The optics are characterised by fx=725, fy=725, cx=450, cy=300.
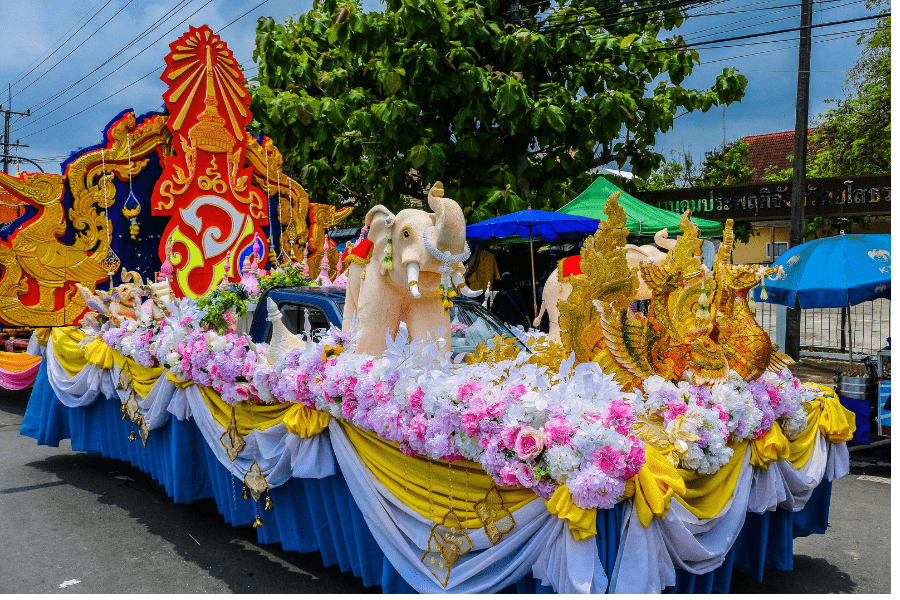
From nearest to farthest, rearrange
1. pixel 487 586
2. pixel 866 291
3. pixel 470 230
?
pixel 487 586
pixel 866 291
pixel 470 230

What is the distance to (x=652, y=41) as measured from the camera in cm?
1137

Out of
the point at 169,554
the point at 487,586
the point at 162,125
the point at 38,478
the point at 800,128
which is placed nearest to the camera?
the point at 487,586

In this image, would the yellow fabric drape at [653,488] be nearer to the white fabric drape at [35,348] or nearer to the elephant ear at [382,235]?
the elephant ear at [382,235]

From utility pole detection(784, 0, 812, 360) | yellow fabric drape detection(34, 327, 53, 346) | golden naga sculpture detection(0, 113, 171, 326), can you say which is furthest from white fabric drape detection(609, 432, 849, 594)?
golden naga sculpture detection(0, 113, 171, 326)

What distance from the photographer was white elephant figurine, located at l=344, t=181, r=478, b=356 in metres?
3.64

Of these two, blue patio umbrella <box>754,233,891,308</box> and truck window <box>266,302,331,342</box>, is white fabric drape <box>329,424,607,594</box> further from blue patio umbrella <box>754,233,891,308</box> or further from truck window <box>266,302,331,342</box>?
blue patio umbrella <box>754,233,891,308</box>

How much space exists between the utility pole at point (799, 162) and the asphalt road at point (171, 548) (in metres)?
4.02

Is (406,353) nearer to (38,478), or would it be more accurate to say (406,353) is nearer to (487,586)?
(487,586)

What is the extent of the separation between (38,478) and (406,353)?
453cm

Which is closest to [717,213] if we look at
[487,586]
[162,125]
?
[162,125]

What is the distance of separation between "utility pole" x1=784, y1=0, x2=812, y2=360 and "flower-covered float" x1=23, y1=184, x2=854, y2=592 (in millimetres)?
6557

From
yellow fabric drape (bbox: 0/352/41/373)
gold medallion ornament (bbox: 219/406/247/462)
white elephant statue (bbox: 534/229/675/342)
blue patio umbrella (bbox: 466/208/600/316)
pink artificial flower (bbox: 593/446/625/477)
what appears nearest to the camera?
pink artificial flower (bbox: 593/446/625/477)

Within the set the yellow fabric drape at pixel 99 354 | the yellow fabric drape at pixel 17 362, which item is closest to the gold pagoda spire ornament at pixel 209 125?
the yellow fabric drape at pixel 17 362

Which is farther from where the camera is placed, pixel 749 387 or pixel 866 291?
pixel 866 291
